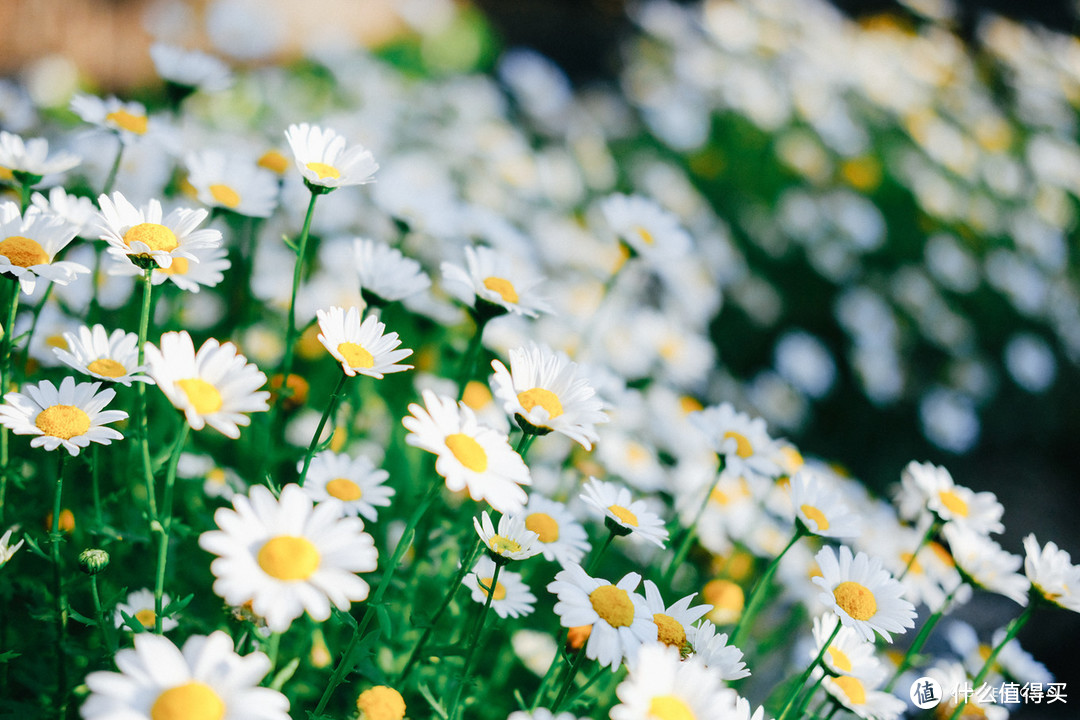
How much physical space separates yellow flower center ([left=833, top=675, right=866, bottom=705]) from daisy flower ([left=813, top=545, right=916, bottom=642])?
0.36 feet

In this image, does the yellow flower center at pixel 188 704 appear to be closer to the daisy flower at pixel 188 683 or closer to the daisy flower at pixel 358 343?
the daisy flower at pixel 188 683

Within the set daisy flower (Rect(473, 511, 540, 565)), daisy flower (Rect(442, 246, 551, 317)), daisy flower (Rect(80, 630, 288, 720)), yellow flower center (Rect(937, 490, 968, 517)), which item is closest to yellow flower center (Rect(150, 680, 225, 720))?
daisy flower (Rect(80, 630, 288, 720))

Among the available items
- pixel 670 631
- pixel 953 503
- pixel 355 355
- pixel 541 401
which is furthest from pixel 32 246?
pixel 953 503

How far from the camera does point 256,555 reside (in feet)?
2.48

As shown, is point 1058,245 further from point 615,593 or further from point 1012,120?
point 615,593

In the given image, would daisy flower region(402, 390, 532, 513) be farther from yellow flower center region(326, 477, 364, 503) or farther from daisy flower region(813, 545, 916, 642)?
daisy flower region(813, 545, 916, 642)

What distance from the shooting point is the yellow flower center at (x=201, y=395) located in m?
0.82

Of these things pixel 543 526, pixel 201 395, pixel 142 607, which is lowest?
pixel 142 607

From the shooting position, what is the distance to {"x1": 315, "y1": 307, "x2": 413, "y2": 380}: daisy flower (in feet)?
3.08

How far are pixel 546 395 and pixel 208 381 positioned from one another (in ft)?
1.40

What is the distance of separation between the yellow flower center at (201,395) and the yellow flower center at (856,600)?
87 cm

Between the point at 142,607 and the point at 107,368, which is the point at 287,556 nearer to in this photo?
the point at 107,368

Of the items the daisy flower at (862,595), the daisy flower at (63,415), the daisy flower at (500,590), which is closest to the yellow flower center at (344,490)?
the daisy flower at (500,590)

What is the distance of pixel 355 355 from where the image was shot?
0.96 m
